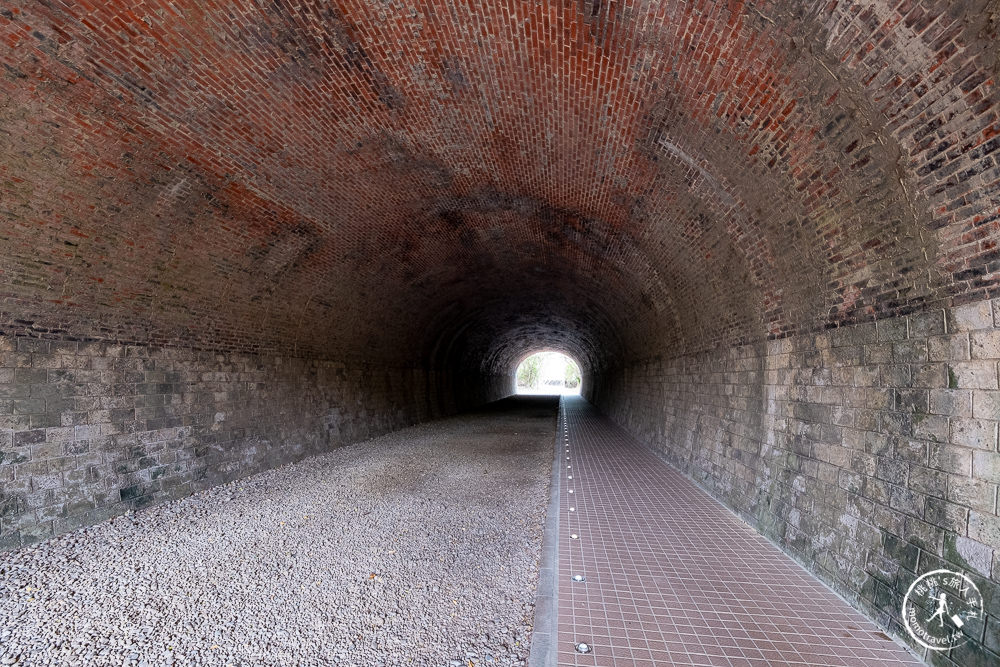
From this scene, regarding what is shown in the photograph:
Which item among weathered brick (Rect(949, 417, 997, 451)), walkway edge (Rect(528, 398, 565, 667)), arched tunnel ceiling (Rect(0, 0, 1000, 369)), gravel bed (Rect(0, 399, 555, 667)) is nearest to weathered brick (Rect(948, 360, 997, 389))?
weathered brick (Rect(949, 417, 997, 451))

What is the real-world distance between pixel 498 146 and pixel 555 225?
10.4 feet

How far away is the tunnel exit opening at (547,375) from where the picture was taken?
184 ft

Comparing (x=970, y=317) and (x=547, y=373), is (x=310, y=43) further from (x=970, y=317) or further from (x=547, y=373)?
(x=547, y=373)

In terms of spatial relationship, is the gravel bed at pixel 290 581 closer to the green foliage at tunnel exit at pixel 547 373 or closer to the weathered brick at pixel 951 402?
the weathered brick at pixel 951 402

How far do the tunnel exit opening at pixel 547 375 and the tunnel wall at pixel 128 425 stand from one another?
4076cm

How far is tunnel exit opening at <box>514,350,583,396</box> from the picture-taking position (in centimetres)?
5622

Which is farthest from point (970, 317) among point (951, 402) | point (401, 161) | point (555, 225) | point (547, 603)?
point (555, 225)

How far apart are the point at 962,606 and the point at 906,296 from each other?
6.81ft

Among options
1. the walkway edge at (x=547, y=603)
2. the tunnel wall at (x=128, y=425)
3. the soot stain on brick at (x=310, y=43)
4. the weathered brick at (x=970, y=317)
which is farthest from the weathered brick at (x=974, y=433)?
the tunnel wall at (x=128, y=425)

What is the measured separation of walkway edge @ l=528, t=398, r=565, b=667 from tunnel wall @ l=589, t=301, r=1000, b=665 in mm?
2319

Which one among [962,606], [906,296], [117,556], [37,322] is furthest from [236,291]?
[962,606]

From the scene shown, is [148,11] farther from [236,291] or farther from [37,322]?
[236,291]

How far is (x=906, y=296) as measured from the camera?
12.1 ft

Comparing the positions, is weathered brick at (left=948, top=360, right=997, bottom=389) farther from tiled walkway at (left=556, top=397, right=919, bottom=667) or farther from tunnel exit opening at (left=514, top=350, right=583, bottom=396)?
tunnel exit opening at (left=514, top=350, right=583, bottom=396)
